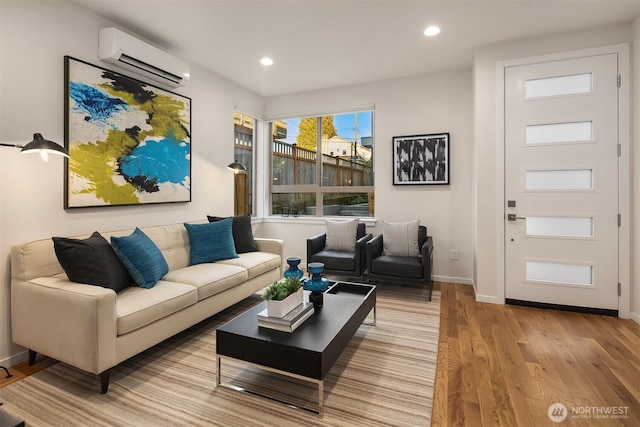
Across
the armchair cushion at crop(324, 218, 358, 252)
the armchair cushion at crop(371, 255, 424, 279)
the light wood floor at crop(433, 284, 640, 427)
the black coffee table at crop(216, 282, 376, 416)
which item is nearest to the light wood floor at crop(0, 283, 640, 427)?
the light wood floor at crop(433, 284, 640, 427)

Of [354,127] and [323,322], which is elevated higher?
[354,127]

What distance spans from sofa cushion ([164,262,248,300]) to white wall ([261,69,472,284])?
2317 mm

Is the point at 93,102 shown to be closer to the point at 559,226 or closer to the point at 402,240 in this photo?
the point at 402,240

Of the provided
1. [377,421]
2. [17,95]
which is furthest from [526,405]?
[17,95]

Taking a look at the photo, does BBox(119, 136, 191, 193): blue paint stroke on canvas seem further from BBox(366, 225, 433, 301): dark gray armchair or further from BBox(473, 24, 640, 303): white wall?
BBox(473, 24, 640, 303): white wall

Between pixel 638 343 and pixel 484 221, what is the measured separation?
1.57m

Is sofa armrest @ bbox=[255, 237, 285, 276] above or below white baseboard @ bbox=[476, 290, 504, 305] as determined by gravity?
above

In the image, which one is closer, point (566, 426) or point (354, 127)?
point (566, 426)

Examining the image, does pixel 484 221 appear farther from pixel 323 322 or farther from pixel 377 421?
pixel 377 421

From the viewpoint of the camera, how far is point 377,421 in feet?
5.72

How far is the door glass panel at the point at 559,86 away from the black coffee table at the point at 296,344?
118 inches

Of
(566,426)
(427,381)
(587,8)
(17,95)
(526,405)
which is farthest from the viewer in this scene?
(587,8)

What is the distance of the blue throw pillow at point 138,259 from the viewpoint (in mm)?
2533

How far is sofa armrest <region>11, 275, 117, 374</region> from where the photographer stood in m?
1.93
